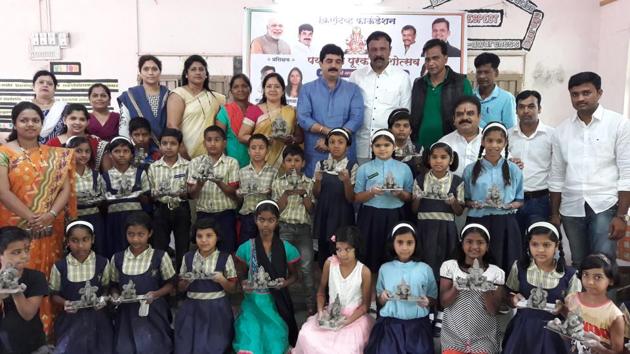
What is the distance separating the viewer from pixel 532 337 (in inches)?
120

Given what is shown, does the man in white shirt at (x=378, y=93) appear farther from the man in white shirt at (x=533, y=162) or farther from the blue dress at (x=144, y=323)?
the blue dress at (x=144, y=323)

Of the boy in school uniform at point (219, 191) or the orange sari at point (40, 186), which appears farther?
the boy in school uniform at point (219, 191)

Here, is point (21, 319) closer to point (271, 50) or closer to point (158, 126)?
point (158, 126)

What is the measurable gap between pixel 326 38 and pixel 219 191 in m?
3.44

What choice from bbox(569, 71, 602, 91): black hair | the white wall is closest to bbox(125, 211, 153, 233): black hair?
bbox(569, 71, 602, 91): black hair

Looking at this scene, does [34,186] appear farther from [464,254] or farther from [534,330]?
[534,330]

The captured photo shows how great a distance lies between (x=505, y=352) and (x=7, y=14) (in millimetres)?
7723

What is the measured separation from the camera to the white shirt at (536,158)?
4012 millimetres

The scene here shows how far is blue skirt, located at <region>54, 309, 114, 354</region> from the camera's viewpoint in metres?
3.23

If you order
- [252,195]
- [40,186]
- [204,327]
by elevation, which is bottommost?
[204,327]

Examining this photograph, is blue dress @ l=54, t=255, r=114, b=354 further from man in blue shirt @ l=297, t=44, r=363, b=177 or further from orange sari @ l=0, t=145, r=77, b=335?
man in blue shirt @ l=297, t=44, r=363, b=177

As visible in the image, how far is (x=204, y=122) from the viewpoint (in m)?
4.46

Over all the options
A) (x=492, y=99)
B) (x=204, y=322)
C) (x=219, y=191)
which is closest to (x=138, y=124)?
(x=219, y=191)

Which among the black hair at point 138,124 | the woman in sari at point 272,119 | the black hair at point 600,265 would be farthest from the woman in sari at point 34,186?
the black hair at point 600,265
